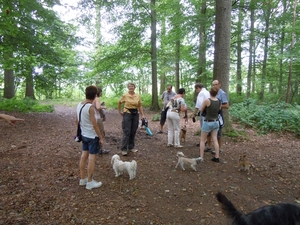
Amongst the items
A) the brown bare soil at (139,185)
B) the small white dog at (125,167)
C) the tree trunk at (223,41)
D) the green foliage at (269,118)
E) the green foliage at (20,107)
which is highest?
the tree trunk at (223,41)

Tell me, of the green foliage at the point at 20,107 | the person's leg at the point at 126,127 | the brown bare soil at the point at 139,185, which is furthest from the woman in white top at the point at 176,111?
the green foliage at the point at 20,107

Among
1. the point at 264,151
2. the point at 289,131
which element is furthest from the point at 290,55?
the point at 264,151

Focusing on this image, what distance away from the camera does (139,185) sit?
3949mm

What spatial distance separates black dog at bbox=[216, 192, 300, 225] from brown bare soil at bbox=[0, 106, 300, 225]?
83 cm

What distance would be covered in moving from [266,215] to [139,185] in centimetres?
225

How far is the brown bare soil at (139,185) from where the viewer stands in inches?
120

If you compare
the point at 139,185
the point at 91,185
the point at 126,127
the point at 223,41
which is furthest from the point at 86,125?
the point at 223,41

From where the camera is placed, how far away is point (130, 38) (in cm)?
1289

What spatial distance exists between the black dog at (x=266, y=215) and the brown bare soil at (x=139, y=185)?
0.83 m

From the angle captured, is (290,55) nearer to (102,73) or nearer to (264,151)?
(264,151)

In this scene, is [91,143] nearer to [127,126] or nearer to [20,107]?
[127,126]

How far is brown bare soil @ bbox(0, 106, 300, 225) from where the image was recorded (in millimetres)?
3047

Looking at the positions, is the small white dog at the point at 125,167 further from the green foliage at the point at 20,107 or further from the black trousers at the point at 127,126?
the green foliage at the point at 20,107

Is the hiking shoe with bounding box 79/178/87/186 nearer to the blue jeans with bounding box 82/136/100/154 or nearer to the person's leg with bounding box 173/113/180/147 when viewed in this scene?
the blue jeans with bounding box 82/136/100/154
